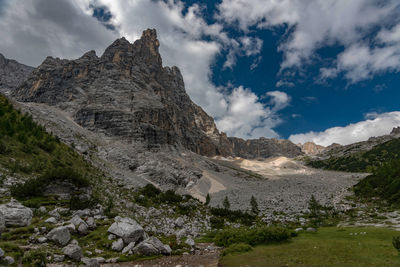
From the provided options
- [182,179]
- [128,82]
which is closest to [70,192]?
[182,179]

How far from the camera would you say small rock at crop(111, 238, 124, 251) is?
460 inches

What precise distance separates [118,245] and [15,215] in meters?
5.56

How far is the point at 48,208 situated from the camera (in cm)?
1492

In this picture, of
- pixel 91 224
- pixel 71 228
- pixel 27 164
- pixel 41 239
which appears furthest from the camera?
pixel 27 164

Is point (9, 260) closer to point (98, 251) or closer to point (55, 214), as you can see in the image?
point (98, 251)

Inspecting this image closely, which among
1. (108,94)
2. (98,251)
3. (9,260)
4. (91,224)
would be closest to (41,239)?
(98,251)

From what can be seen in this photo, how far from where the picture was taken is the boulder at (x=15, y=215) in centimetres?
1073

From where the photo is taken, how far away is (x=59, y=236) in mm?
10508

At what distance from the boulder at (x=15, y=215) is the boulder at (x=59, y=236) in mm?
1860

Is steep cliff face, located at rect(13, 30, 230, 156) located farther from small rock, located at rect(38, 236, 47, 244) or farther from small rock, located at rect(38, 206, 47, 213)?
small rock, located at rect(38, 236, 47, 244)

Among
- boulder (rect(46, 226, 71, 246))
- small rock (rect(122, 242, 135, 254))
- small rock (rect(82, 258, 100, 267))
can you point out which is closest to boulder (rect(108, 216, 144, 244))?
small rock (rect(122, 242, 135, 254))

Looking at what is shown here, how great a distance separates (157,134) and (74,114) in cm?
4436

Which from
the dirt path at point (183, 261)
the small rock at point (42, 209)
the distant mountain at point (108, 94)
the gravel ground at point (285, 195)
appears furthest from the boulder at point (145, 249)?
the distant mountain at point (108, 94)

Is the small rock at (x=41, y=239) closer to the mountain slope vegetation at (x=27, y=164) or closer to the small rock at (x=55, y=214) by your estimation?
the small rock at (x=55, y=214)
